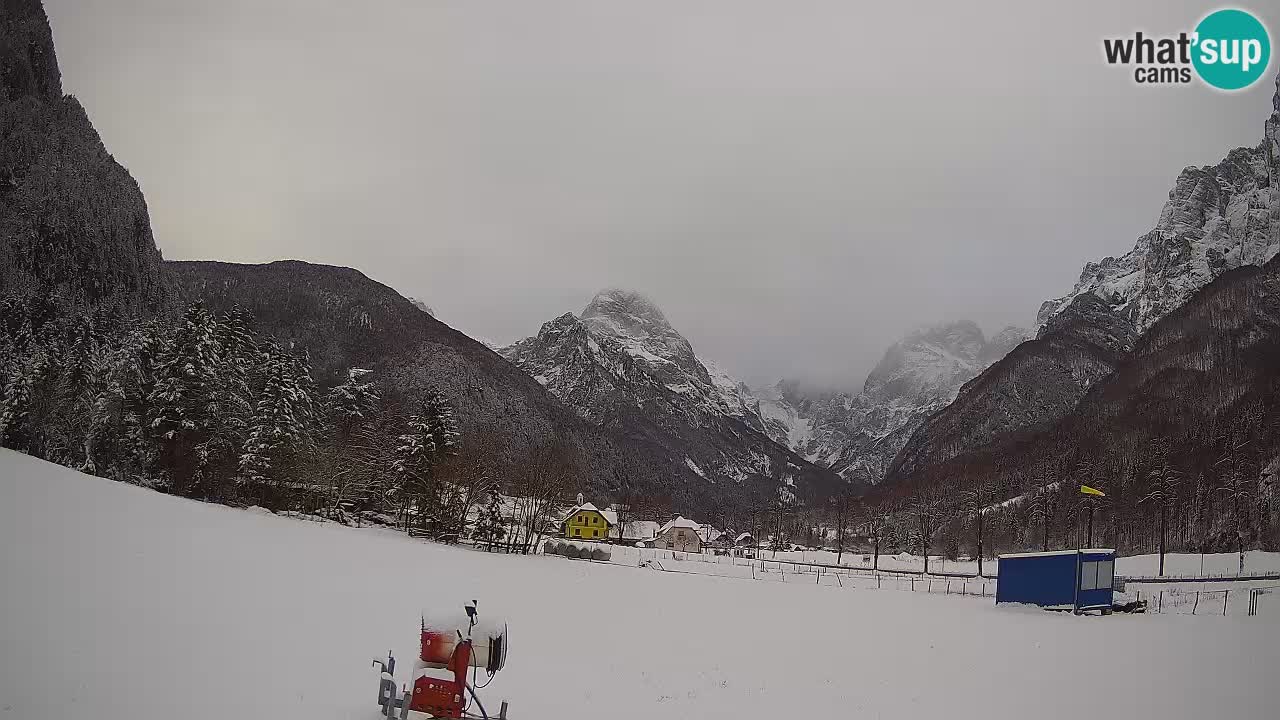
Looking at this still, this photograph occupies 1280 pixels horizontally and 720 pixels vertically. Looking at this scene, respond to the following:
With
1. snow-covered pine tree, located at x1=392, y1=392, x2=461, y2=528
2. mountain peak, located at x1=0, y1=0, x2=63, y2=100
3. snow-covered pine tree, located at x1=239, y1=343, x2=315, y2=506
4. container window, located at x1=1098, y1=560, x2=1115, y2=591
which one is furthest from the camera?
snow-covered pine tree, located at x1=392, y1=392, x2=461, y2=528

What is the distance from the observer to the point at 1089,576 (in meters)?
33.6

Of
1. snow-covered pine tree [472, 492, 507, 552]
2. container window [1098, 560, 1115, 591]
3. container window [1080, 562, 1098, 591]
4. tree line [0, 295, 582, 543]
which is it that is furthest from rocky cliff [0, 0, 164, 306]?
container window [1098, 560, 1115, 591]

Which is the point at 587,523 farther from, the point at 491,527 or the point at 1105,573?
the point at 1105,573

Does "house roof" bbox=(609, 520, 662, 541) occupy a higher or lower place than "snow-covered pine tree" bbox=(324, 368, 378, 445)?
lower

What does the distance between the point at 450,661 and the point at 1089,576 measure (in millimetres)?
32770

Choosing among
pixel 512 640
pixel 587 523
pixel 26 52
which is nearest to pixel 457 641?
pixel 512 640

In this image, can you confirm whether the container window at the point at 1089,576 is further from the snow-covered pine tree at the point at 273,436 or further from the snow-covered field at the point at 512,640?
the snow-covered pine tree at the point at 273,436

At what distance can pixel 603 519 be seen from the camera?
360ft

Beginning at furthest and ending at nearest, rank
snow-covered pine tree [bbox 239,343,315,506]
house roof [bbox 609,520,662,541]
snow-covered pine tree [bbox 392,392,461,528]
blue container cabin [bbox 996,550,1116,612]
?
house roof [bbox 609,520,662,541] < snow-covered pine tree [bbox 392,392,461,528] < snow-covered pine tree [bbox 239,343,315,506] < blue container cabin [bbox 996,550,1116,612]

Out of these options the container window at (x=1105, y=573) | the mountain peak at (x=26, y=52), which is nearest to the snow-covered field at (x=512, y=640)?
the container window at (x=1105, y=573)

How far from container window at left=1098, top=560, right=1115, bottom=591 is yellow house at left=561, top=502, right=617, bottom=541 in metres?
78.6

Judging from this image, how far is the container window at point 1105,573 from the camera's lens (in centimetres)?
3366

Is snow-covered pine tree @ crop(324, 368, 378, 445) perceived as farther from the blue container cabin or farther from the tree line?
the blue container cabin

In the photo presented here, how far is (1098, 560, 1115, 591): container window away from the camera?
33.7 meters
